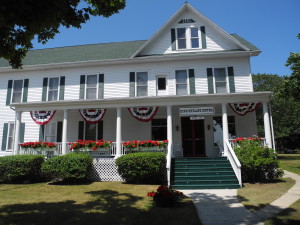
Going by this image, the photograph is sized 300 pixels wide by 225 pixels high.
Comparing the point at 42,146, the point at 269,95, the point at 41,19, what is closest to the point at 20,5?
the point at 41,19

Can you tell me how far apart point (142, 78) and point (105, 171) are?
6.78m

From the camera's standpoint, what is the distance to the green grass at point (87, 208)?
5746mm

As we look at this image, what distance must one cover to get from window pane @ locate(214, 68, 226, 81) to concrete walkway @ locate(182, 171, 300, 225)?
795 cm

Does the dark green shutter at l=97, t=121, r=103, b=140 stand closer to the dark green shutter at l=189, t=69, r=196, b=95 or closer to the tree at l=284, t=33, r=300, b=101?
the dark green shutter at l=189, t=69, r=196, b=95

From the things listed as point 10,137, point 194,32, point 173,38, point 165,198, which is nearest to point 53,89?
point 10,137

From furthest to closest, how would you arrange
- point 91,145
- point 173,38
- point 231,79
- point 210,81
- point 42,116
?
point 173,38 < point 210,81 < point 231,79 < point 42,116 < point 91,145

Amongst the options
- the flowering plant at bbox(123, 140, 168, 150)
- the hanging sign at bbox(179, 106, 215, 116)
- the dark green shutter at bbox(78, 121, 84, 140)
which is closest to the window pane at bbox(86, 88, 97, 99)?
the dark green shutter at bbox(78, 121, 84, 140)

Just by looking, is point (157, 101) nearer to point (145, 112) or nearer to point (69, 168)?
point (145, 112)

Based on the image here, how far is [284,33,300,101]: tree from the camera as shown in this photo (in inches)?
634

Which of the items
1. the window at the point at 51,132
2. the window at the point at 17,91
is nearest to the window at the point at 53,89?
the window at the point at 51,132

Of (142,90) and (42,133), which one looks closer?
(142,90)

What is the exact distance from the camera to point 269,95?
39.2ft

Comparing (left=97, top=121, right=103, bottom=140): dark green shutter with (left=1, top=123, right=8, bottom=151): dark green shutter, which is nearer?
(left=97, top=121, right=103, bottom=140): dark green shutter

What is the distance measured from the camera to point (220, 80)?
1497cm
